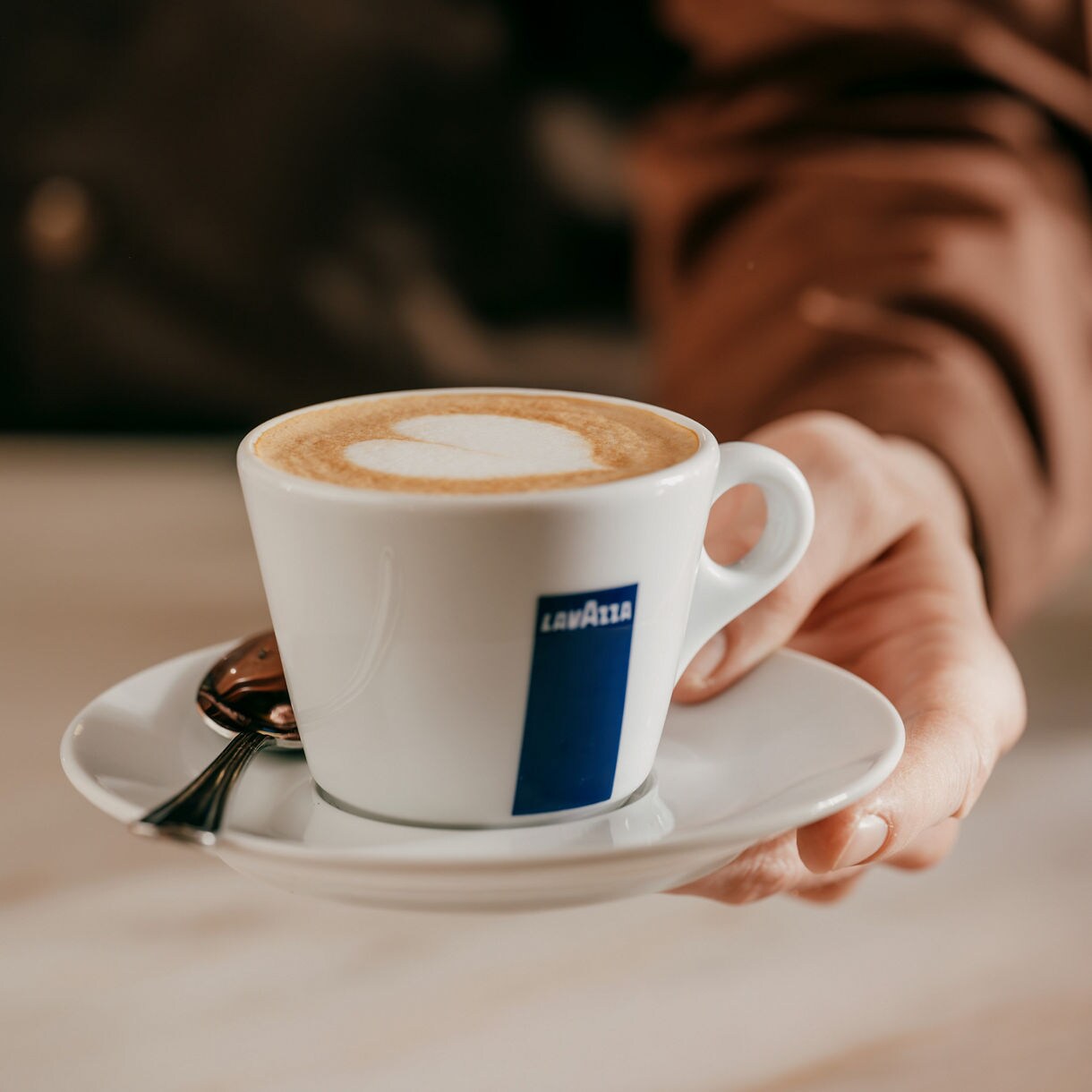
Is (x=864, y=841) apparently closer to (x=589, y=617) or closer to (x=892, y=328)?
(x=589, y=617)

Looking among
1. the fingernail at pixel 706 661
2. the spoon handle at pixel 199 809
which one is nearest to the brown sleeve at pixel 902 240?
the fingernail at pixel 706 661

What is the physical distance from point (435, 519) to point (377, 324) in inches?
52.3

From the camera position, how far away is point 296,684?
534mm

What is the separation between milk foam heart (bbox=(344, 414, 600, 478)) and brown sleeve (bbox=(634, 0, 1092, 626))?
43 cm

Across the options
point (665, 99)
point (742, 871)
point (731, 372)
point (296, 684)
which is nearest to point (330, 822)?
point (296, 684)

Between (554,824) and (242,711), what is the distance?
0.53 ft

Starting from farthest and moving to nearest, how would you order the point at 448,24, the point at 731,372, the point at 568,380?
the point at 568,380 < the point at 448,24 < the point at 731,372

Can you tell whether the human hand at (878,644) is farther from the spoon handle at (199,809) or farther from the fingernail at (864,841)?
the spoon handle at (199,809)

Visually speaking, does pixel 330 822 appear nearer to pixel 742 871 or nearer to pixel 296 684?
pixel 296 684

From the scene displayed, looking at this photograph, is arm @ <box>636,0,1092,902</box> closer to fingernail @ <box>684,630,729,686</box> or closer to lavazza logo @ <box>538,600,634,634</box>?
fingernail @ <box>684,630,729,686</box>

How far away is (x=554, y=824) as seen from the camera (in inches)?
20.3

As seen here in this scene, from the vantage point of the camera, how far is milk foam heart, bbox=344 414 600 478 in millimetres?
497

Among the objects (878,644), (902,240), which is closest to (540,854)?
(878,644)

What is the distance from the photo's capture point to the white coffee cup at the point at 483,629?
0.46 metres
